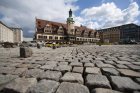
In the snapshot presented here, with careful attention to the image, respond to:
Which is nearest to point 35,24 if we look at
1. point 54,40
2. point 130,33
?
point 54,40

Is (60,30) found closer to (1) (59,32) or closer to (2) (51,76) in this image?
(1) (59,32)

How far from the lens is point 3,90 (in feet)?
6.39

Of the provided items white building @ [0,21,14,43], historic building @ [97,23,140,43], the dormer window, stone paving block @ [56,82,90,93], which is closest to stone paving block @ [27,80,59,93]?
stone paving block @ [56,82,90,93]

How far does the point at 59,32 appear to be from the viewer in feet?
171

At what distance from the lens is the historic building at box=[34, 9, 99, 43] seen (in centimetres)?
4712

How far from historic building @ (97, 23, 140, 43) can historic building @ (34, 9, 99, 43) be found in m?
40.9

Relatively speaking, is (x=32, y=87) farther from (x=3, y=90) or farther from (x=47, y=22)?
(x=47, y=22)

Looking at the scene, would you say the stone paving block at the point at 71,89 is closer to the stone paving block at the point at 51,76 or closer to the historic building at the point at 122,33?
the stone paving block at the point at 51,76

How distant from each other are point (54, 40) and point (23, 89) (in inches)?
1919

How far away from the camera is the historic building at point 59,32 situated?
47.1m

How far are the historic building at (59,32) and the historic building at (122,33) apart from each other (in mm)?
40891

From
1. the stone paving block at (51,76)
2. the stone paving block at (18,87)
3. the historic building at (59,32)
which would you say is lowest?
the stone paving block at (18,87)

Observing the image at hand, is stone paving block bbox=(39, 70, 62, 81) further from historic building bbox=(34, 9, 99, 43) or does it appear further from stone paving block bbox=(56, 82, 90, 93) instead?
historic building bbox=(34, 9, 99, 43)

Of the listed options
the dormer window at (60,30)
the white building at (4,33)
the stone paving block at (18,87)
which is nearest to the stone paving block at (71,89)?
the stone paving block at (18,87)
